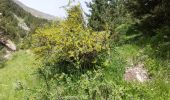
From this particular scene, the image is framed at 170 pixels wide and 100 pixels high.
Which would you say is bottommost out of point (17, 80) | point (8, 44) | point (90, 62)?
point (8, 44)

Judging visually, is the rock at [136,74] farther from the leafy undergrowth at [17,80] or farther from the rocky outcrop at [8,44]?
the rocky outcrop at [8,44]

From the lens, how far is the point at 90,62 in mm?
13531

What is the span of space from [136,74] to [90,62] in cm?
174

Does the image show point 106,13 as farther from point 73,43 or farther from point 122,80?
point 122,80

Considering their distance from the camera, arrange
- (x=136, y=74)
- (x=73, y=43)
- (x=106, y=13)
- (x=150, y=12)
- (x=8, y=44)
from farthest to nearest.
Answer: (x=8, y=44) → (x=106, y=13) → (x=150, y=12) → (x=73, y=43) → (x=136, y=74)

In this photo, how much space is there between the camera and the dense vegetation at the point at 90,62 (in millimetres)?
11156

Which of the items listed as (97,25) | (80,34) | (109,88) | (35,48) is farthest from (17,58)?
(109,88)

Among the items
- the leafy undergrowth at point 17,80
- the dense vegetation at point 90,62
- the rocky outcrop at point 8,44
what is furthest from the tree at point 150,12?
the rocky outcrop at point 8,44

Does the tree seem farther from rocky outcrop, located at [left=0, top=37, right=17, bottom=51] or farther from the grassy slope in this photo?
rocky outcrop, located at [left=0, top=37, right=17, bottom=51]

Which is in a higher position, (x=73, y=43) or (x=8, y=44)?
(x=73, y=43)

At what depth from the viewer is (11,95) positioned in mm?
13742

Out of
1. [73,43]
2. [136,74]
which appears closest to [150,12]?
[136,74]

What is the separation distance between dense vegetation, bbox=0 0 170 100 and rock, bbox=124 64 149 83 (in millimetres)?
154

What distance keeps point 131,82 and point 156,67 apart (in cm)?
115
